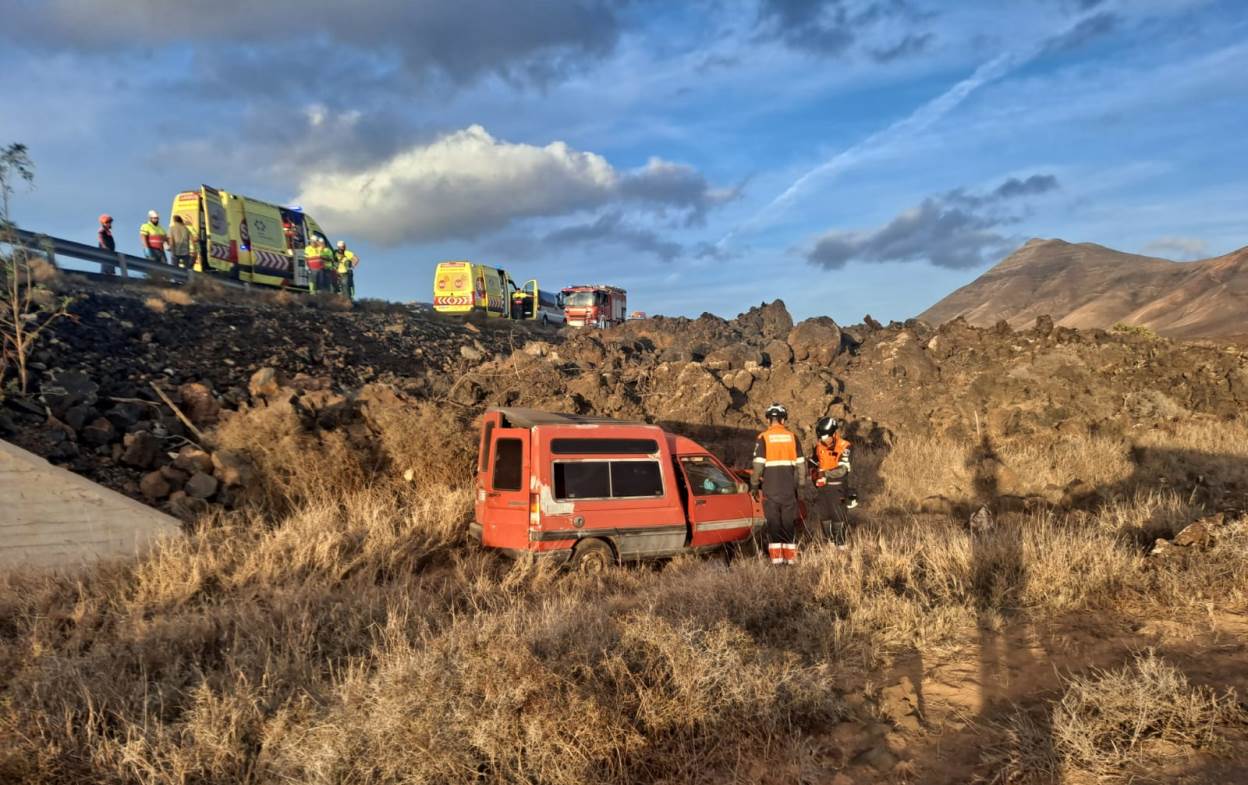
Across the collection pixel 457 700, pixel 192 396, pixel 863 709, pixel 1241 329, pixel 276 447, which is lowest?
pixel 863 709

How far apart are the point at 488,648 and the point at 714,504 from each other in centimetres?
443

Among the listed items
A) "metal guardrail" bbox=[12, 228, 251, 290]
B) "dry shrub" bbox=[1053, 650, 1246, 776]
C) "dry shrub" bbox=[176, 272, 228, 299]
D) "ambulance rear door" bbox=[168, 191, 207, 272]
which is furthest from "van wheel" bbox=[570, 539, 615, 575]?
"ambulance rear door" bbox=[168, 191, 207, 272]

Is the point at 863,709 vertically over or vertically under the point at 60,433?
under

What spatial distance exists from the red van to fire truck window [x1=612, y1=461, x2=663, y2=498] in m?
0.01

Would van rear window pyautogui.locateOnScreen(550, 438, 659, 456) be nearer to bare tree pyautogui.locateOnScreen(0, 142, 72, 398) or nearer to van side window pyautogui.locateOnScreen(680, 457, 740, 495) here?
van side window pyautogui.locateOnScreen(680, 457, 740, 495)

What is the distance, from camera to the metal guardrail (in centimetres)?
1380

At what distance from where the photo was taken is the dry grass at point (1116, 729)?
121 inches

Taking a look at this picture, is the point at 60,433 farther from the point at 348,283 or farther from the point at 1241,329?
the point at 1241,329

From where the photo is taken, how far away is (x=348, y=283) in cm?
2570

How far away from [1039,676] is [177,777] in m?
4.66

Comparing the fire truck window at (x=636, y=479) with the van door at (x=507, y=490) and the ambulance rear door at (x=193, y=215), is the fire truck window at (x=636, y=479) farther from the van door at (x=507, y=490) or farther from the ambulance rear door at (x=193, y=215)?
the ambulance rear door at (x=193, y=215)

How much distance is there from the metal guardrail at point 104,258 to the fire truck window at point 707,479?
13175mm

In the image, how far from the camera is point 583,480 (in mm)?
7270

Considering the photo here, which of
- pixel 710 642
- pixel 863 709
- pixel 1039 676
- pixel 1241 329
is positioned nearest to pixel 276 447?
pixel 710 642
